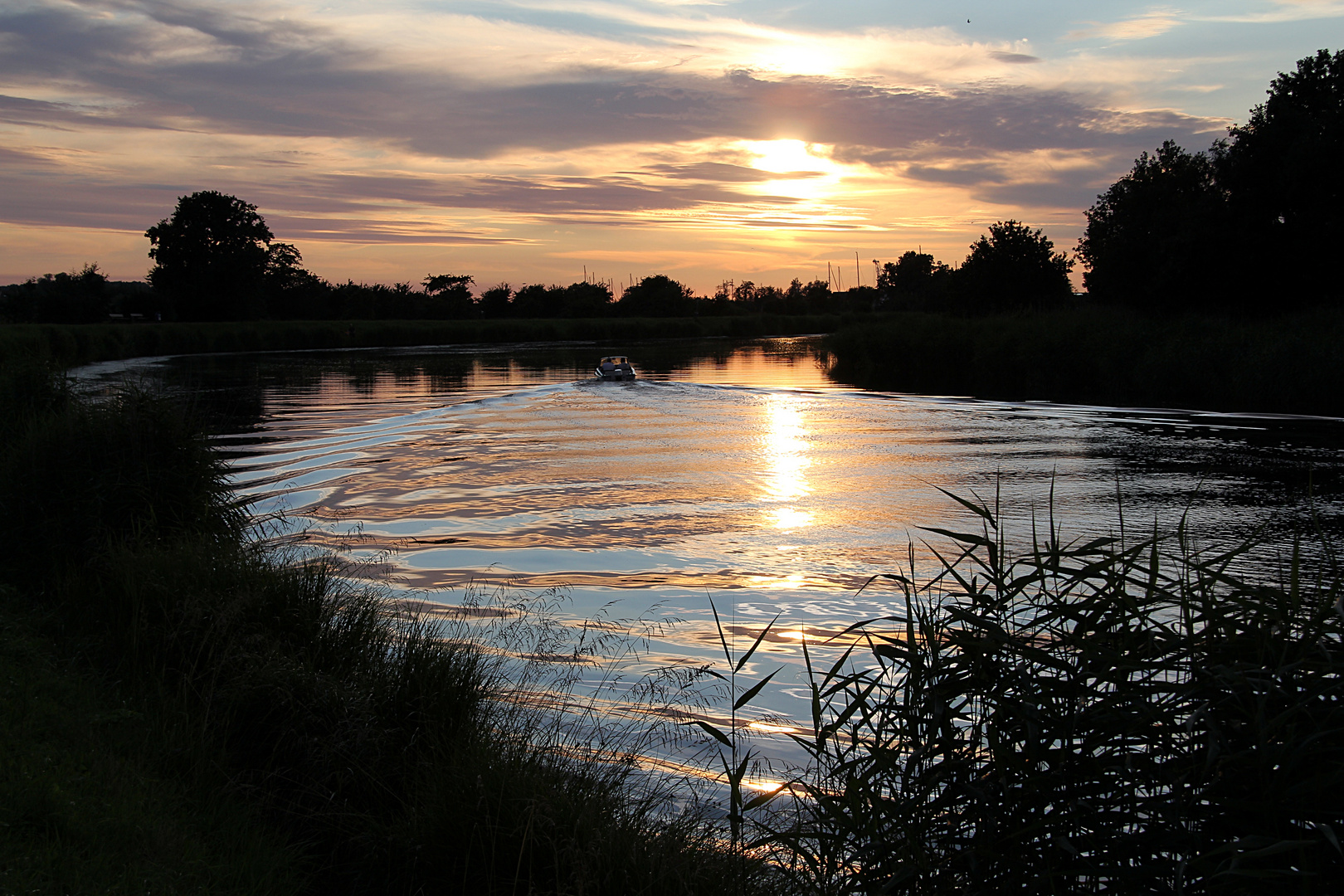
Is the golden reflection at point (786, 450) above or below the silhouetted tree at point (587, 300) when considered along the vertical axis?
below

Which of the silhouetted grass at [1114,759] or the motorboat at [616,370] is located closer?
the silhouetted grass at [1114,759]

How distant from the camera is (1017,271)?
50906mm

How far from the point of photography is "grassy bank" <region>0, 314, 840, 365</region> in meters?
69.6

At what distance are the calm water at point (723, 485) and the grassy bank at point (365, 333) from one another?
36081 millimetres

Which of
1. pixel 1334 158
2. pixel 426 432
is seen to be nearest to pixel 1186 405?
pixel 1334 158

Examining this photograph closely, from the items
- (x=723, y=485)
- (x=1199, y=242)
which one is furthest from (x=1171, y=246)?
(x=723, y=485)

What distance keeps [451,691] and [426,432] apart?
73.3 feet

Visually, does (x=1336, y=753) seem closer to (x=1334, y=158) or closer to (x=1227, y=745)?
(x=1227, y=745)

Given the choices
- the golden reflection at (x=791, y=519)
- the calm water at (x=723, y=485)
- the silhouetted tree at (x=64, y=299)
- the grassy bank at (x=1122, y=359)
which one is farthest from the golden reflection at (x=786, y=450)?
the silhouetted tree at (x=64, y=299)

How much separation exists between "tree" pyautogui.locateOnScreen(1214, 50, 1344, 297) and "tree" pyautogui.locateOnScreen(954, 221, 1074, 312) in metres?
12.4

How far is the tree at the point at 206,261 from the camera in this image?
101125 millimetres

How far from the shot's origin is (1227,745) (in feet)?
12.6

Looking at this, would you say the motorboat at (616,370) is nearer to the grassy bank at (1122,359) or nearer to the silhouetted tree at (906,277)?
the grassy bank at (1122,359)

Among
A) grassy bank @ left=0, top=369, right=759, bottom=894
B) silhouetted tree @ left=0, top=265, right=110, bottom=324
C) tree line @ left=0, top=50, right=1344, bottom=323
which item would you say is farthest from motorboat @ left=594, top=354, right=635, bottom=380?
silhouetted tree @ left=0, top=265, right=110, bottom=324
